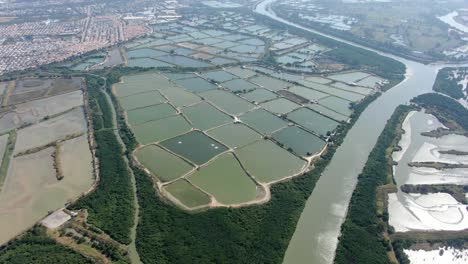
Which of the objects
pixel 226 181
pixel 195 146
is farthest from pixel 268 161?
pixel 195 146

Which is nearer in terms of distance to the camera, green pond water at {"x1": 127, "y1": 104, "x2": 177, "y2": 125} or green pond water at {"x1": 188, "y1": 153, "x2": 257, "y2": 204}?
green pond water at {"x1": 188, "y1": 153, "x2": 257, "y2": 204}

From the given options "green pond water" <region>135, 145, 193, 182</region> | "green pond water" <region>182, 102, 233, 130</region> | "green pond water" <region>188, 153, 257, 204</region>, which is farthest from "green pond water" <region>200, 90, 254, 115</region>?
"green pond water" <region>135, 145, 193, 182</region>

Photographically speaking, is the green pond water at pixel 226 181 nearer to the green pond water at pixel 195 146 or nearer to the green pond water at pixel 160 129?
the green pond water at pixel 195 146

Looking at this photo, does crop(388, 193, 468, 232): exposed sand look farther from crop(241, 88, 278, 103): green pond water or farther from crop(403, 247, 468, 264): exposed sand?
crop(241, 88, 278, 103): green pond water

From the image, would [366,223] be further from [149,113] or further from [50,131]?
[50,131]

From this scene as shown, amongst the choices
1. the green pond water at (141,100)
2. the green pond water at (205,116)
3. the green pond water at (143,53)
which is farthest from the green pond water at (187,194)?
the green pond water at (143,53)

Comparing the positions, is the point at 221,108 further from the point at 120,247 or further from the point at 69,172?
the point at 120,247

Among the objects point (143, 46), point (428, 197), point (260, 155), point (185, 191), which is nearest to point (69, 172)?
point (185, 191)
